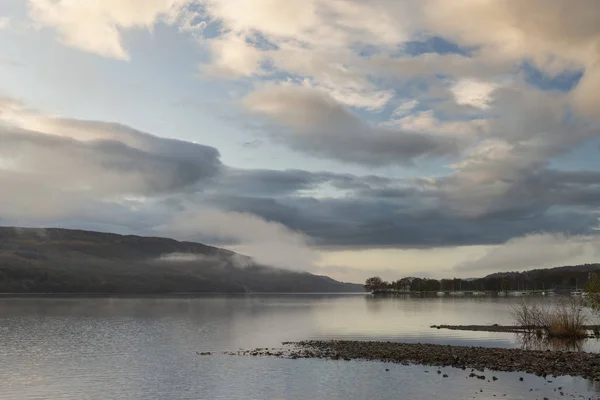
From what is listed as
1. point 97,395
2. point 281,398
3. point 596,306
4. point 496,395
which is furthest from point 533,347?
point 97,395

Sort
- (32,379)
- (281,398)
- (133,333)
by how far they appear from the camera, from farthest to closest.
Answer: (133,333) < (32,379) < (281,398)

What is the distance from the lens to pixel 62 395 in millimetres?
48250

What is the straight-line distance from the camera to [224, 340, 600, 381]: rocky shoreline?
52.5 metres

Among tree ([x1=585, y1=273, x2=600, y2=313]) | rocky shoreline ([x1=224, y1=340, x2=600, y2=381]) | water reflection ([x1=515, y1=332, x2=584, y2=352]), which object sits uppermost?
tree ([x1=585, y1=273, x2=600, y2=313])

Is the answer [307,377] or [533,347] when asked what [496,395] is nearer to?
[307,377]

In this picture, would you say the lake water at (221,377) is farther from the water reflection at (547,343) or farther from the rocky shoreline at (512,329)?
the rocky shoreline at (512,329)

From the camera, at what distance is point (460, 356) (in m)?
61.6

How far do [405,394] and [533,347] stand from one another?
36.5 meters

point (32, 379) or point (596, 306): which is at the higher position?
point (596, 306)

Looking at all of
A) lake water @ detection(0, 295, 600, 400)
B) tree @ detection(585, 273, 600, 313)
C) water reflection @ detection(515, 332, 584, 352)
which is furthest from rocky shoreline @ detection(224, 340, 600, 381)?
tree @ detection(585, 273, 600, 313)

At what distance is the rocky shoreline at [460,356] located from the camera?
52.5 metres

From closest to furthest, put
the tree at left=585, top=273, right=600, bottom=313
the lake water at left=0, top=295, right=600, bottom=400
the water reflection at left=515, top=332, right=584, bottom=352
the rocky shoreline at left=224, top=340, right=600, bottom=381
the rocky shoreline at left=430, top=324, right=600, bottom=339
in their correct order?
the lake water at left=0, top=295, right=600, bottom=400, the rocky shoreline at left=224, top=340, right=600, bottom=381, the water reflection at left=515, top=332, right=584, bottom=352, the tree at left=585, top=273, right=600, bottom=313, the rocky shoreline at left=430, top=324, right=600, bottom=339

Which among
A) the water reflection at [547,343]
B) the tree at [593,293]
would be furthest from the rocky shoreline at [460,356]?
the tree at [593,293]

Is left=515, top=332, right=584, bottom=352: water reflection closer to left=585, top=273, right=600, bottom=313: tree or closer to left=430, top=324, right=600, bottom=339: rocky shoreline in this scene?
left=430, top=324, right=600, bottom=339: rocky shoreline
